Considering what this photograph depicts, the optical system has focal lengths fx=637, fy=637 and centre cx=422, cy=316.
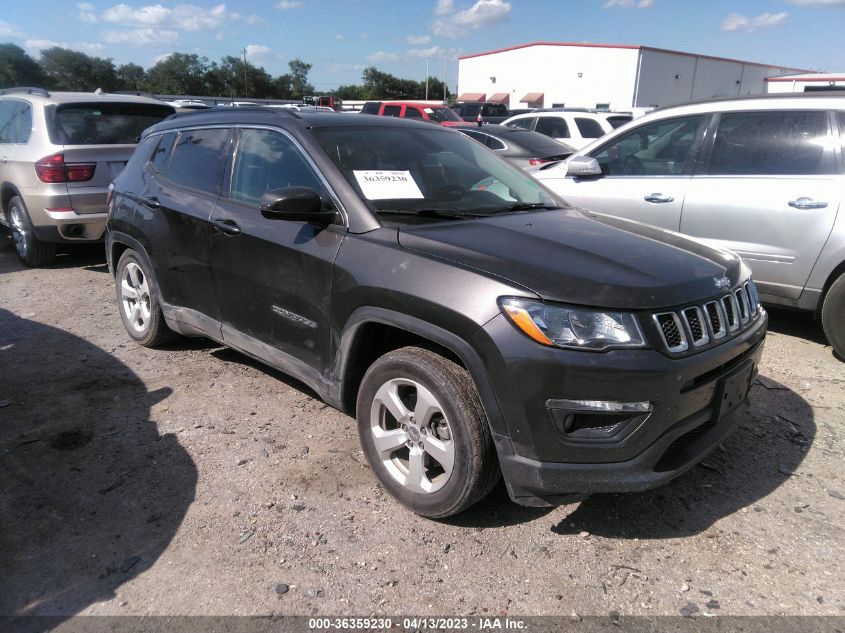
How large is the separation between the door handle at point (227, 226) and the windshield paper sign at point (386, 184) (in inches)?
33.3

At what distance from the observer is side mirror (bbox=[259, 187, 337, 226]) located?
299 cm

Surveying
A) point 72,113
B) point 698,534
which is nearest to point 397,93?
point 72,113

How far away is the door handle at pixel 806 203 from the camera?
4461 mm

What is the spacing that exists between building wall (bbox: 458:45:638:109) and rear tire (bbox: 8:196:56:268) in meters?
49.3

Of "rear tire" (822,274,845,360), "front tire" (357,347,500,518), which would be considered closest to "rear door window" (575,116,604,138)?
"rear tire" (822,274,845,360)

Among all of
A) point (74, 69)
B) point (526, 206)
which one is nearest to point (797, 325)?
point (526, 206)

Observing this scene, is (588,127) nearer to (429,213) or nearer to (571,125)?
(571,125)

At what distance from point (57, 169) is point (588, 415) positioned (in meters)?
6.32

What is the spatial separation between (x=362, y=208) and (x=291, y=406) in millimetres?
1509

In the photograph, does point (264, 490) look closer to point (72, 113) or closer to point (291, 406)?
point (291, 406)

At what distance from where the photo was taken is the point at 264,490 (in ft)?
10.2

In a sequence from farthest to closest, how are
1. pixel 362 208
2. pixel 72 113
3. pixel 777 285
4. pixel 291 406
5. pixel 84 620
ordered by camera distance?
1. pixel 72 113
2. pixel 777 285
3. pixel 291 406
4. pixel 362 208
5. pixel 84 620

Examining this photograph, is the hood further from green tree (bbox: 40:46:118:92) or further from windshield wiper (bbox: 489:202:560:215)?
green tree (bbox: 40:46:118:92)

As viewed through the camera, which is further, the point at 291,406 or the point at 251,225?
the point at 291,406
